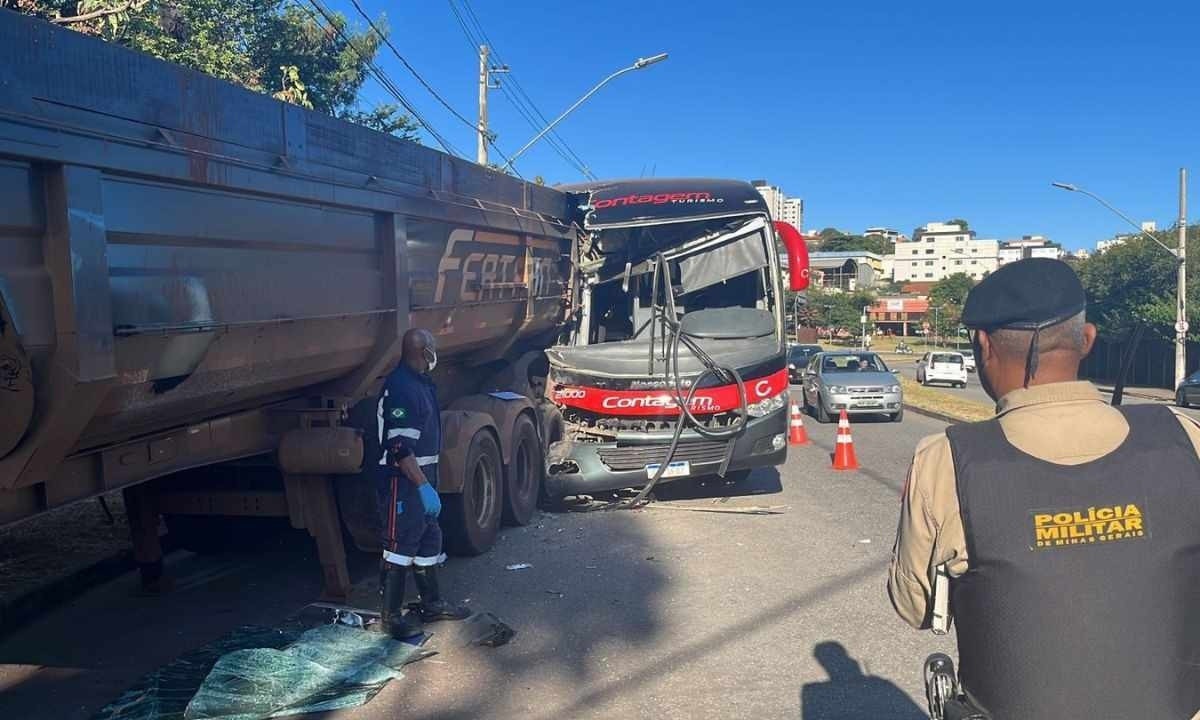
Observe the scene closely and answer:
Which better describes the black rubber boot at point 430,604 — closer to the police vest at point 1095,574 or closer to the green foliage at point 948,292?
the police vest at point 1095,574

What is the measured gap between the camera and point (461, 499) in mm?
7371

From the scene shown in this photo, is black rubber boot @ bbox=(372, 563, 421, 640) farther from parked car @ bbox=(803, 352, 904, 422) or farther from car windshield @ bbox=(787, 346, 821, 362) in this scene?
car windshield @ bbox=(787, 346, 821, 362)

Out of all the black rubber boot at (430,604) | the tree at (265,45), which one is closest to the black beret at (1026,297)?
the black rubber boot at (430,604)

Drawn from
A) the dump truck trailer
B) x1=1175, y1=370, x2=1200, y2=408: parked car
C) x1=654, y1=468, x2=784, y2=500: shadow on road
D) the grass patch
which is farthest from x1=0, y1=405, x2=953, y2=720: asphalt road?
x1=1175, y1=370, x2=1200, y2=408: parked car

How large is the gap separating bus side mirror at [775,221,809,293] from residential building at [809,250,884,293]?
79.5 m

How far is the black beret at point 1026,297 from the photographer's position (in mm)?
2201

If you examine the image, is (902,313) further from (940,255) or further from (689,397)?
(689,397)

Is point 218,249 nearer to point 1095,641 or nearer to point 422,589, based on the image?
point 422,589

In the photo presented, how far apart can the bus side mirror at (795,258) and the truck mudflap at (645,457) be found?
6.72 ft

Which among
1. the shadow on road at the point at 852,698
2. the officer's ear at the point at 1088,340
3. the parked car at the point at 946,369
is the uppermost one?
the officer's ear at the point at 1088,340

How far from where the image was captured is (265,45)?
17453 millimetres

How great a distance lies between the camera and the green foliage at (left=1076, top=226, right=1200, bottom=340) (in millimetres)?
42031

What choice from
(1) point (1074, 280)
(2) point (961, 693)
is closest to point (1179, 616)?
(2) point (961, 693)

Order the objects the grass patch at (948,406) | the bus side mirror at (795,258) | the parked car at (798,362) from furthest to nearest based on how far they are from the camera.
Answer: the parked car at (798,362)
the grass patch at (948,406)
the bus side mirror at (795,258)
